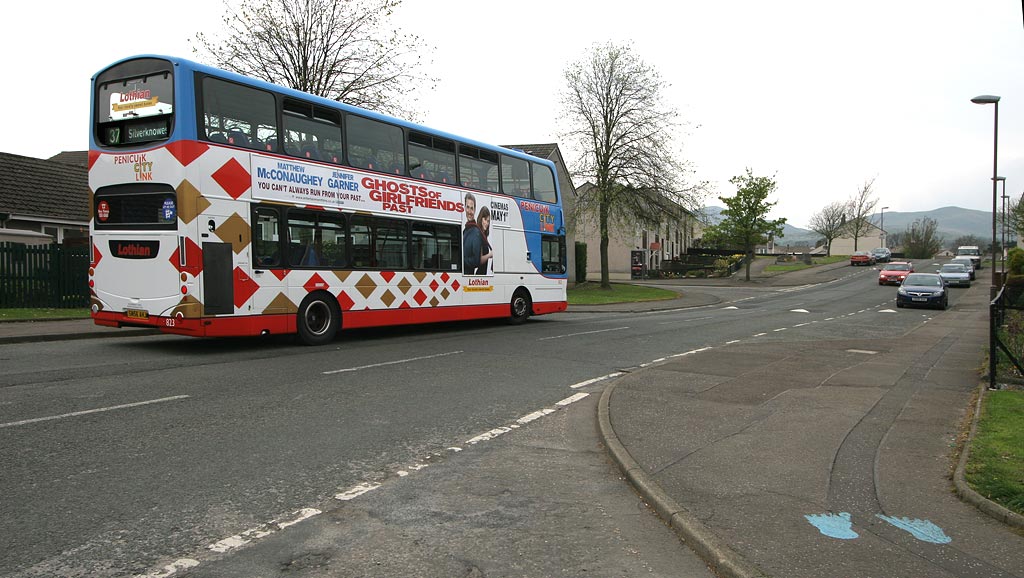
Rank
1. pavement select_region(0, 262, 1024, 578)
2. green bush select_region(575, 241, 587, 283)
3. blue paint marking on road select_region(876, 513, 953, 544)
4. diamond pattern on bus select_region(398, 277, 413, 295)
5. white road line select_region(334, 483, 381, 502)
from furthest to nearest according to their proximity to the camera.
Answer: green bush select_region(575, 241, 587, 283)
diamond pattern on bus select_region(398, 277, 413, 295)
white road line select_region(334, 483, 381, 502)
blue paint marking on road select_region(876, 513, 953, 544)
pavement select_region(0, 262, 1024, 578)

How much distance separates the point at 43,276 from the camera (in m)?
17.3

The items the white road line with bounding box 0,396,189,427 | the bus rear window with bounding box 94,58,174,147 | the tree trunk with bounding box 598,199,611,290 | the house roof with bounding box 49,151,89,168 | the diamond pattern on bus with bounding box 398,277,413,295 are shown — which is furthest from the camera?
the house roof with bounding box 49,151,89,168

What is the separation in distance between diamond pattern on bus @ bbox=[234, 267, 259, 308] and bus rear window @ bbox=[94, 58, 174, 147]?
2.42 meters

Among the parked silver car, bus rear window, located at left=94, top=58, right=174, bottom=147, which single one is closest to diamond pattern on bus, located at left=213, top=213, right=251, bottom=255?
bus rear window, located at left=94, top=58, right=174, bottom=147

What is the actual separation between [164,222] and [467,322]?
10.2m

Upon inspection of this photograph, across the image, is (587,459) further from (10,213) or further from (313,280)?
(10,213)

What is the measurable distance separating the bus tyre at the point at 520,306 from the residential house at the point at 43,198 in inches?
612

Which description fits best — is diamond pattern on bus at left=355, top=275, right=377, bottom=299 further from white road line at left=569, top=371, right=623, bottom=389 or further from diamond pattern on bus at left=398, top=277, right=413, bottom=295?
white road line at left=569, top=371, right=623, bottom=389

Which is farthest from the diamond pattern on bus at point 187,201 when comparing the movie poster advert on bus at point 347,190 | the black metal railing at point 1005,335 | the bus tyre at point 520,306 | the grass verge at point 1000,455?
the black metal railing at point 1005,335

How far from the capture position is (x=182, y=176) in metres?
10.1

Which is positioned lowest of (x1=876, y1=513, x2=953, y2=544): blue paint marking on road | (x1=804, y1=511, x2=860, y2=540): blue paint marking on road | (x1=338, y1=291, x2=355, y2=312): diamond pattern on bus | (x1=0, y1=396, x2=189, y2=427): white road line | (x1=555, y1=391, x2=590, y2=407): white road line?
(x1=555, y1=391, x2=590, y2=407): white road line

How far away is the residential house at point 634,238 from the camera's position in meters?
39.3

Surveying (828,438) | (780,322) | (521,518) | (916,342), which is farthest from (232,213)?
(780,322)

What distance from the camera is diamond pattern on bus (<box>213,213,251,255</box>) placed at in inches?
420
